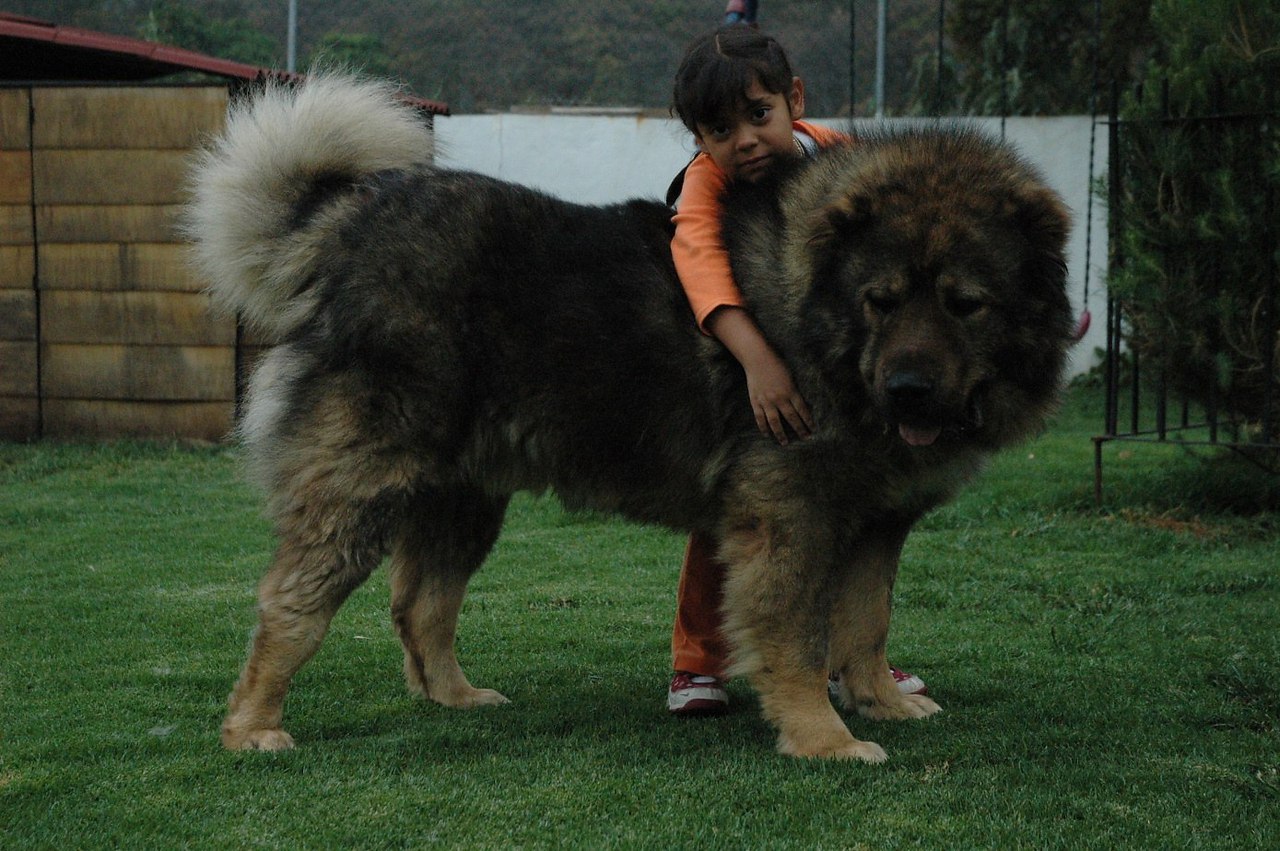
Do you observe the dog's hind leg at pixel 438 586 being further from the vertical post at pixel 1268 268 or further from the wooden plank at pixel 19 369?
the wooden plank at pixel 19 369

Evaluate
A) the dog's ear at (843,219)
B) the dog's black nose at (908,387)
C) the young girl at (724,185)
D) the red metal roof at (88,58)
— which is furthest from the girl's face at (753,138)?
the red metal roof at (88,58)

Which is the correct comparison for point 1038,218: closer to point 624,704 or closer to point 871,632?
point 871,632

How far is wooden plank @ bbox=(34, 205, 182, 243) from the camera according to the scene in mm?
8766

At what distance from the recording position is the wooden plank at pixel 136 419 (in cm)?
891

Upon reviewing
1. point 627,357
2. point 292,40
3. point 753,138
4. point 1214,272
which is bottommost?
point 627,357

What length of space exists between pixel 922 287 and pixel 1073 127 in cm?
920

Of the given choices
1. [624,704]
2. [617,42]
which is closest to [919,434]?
[624,704]

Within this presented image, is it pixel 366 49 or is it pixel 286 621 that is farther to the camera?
pixel 366 49

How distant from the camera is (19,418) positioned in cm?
905

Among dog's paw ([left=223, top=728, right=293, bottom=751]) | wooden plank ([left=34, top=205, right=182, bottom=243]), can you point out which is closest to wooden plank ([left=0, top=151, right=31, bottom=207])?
wooden plank ([left=34, top=205, right=182, bottom=243])

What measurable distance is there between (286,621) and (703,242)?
155cm

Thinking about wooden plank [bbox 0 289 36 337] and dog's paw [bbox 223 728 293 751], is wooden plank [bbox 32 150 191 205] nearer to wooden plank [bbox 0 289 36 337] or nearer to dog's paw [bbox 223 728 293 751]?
wooden plank [bbox 0 289 36 337]

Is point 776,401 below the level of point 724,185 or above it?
below

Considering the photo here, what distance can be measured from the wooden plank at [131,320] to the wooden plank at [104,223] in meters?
0.38
